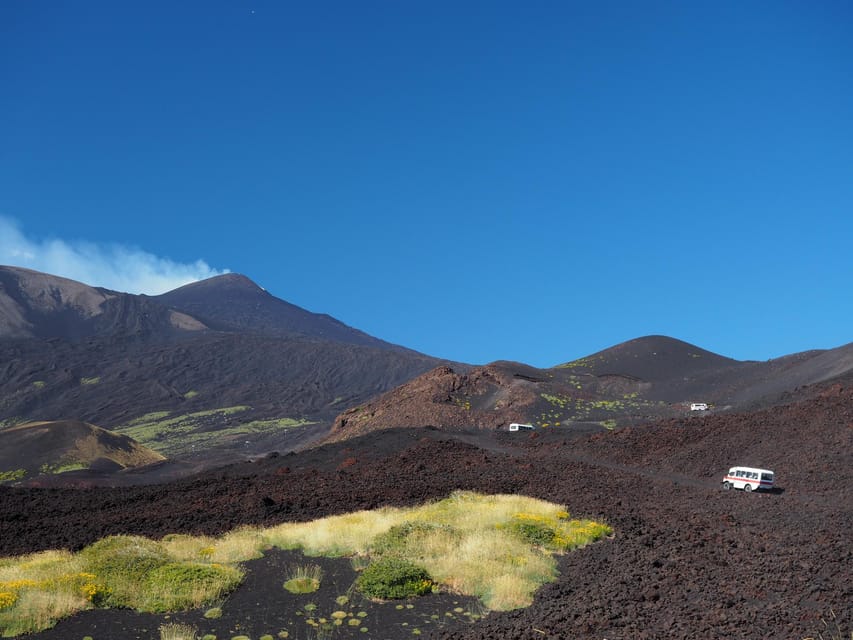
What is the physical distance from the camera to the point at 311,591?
1280 cm

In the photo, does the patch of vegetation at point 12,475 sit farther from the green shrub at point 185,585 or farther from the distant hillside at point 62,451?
the green shrub at point 185,585

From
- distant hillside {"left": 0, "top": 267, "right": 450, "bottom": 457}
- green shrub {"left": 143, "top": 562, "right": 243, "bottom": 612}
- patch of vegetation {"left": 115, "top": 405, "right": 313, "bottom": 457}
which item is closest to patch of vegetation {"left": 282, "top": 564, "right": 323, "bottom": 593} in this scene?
green shrub {"left": 143, "top": 562, "right": 243, "bottom": 612}

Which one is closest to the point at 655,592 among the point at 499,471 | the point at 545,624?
the point at 545,624

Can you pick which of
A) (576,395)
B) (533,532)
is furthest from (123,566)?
(576,395)

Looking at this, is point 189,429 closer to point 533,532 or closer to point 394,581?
point 533,532

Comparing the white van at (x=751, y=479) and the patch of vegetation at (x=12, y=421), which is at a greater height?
the white van at (x=751, y=479)

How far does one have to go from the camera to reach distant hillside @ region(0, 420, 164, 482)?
64.8 meters

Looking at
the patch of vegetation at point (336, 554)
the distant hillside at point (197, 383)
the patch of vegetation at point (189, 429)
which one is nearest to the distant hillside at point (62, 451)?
the distant hillside at point (197, 383)

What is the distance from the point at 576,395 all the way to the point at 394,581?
61.7m

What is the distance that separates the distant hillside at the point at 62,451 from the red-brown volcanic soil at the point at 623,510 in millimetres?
28180

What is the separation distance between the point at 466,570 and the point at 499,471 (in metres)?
18.5

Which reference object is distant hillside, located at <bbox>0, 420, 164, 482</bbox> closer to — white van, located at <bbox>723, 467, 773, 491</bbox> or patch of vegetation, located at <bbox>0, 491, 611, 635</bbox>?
patch of vegetation, located at <bbox>0, 491, 611, 635</bbox>

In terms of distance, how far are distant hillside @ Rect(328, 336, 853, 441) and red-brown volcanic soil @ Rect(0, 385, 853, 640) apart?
34.9ft

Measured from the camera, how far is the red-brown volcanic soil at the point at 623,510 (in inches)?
421
